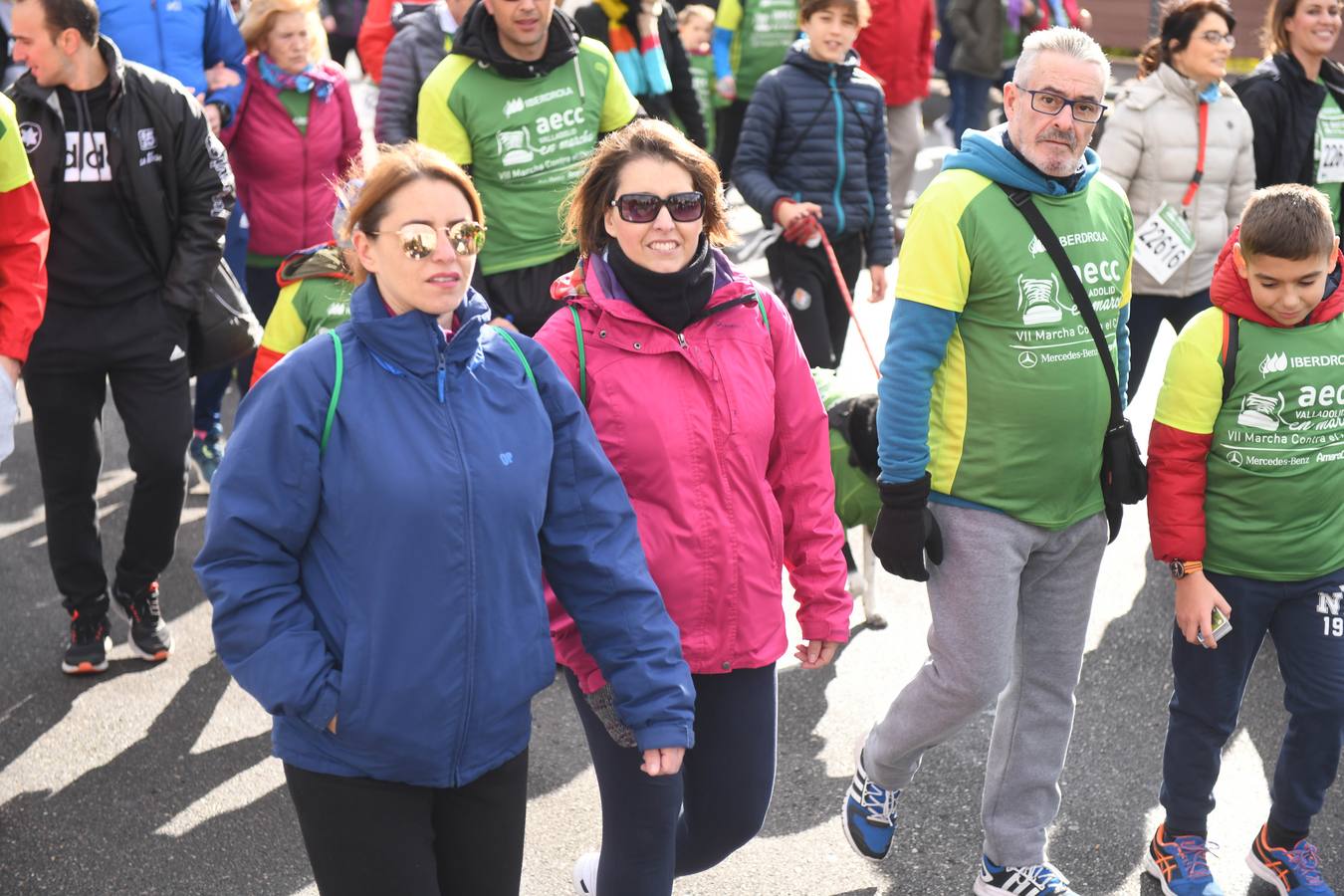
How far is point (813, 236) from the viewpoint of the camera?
6.47 m

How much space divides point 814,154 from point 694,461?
3324 millimetres

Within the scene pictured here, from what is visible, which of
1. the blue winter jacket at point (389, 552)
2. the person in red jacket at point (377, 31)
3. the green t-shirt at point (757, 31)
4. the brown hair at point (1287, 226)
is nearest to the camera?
the blue winter jacket at point (389, 552)

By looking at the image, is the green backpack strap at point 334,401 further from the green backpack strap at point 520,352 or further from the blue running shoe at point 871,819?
the blue running shoe at point 871,819

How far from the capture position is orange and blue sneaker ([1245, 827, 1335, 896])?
425 centimetres

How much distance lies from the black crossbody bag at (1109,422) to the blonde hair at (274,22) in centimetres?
388

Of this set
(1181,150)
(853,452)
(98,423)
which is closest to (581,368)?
(853,452)

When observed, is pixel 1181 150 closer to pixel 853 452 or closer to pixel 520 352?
pixel 853 452

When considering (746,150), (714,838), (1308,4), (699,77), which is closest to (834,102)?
(746,150)

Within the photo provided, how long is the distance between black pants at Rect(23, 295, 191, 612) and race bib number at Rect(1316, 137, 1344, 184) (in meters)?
4.37

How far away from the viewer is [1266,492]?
4.14m

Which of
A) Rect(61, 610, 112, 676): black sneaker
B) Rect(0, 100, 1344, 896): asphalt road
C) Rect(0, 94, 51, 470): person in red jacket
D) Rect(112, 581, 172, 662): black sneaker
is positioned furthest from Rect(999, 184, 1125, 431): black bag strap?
Rect(61, 610, 112, 676): black sneaker

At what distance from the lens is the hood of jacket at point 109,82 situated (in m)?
5.06

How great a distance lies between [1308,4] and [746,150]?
2230 millimetres

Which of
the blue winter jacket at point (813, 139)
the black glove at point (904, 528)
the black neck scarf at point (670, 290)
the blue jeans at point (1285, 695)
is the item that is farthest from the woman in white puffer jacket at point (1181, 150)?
the black neck scarf at point (670, 290)
